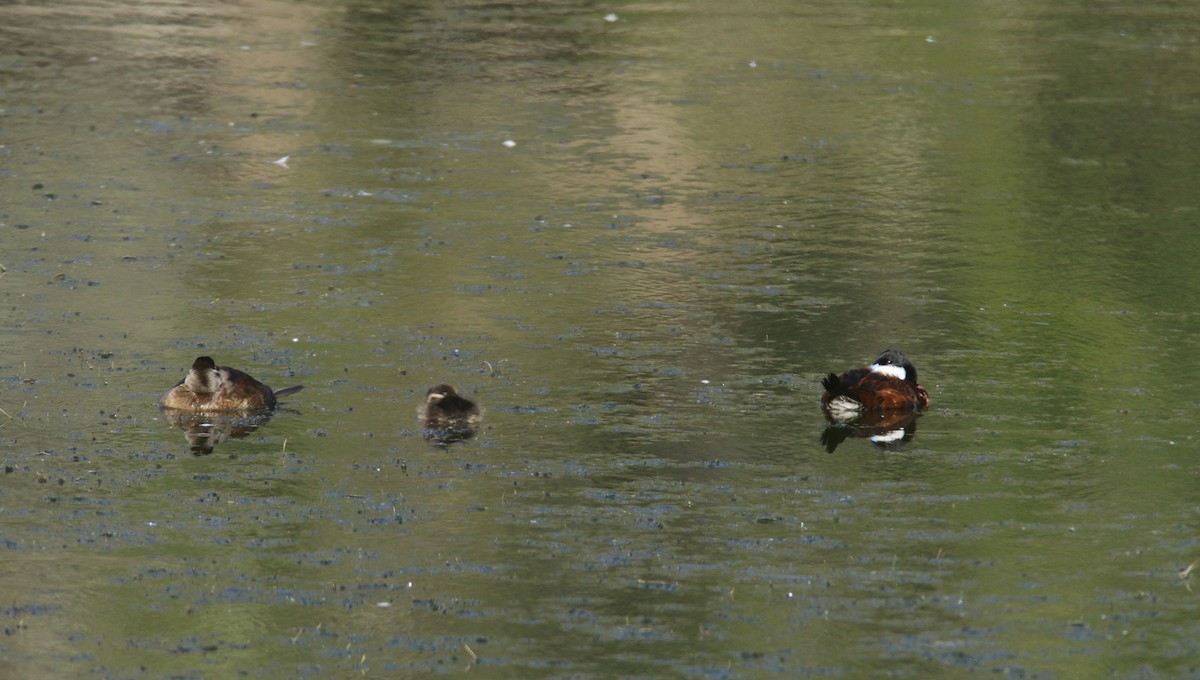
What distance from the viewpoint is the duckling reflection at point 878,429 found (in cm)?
944

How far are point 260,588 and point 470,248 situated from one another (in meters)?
5.87

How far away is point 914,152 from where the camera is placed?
16109mm

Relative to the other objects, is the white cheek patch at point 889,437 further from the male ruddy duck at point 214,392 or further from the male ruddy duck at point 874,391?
the male ruddy duck at point 214,392

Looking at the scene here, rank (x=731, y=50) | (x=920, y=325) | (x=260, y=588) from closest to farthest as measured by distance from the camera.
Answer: (x=260, y=588) < (x=920, y=325) < (x=731, y=50)

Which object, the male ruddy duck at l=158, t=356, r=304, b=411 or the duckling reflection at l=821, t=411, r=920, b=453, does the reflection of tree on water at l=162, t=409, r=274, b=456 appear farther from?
the duckling reflection at l=821, t=411, r=920, b=453

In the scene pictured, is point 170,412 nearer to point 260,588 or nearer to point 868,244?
point 260,588

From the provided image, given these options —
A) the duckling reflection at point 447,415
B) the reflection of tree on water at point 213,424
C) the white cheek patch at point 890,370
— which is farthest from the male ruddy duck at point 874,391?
the reflection of tree on water at point 213,424

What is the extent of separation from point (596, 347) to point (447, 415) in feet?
5.63

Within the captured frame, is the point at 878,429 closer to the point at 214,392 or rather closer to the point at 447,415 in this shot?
the point at 447,415

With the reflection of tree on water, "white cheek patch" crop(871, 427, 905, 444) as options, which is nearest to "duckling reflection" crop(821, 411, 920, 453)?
"white cheek patch" crop(871, 427, 905, 444)

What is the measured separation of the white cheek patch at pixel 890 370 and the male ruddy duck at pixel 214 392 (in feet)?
10.6

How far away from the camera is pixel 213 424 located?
942cm

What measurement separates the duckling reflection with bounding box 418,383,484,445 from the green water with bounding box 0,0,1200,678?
0.12m

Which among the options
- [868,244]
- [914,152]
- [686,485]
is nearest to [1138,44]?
[914,152]
